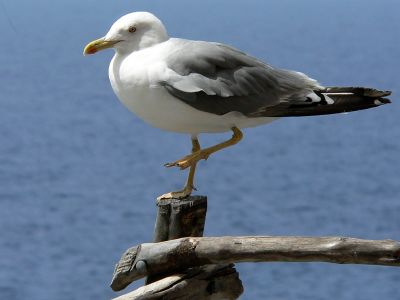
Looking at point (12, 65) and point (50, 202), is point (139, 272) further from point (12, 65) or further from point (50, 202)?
point (12, 65)

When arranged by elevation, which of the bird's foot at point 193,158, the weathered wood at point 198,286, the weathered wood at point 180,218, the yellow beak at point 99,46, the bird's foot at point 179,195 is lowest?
the weathered wood at point 198,286

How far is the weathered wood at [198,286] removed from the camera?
452 centimetres

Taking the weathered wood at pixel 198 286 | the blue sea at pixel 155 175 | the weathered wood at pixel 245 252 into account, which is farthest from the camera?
the blue sea at pixel 155 175

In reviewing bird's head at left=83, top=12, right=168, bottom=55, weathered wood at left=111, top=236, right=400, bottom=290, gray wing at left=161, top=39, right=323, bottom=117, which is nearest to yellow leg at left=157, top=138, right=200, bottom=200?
weathered wood at left=111, top=236, right=400, bottom=290

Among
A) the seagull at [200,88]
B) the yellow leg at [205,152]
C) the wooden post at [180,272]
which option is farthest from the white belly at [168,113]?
the wooden post at [180,272]

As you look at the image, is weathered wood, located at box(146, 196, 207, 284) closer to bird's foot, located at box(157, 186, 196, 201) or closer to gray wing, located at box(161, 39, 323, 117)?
bird's foot, located at box(157, 186, 196, 201)

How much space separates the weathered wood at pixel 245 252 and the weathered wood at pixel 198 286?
2.5 inches

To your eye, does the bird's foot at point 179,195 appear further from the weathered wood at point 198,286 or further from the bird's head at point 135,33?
the bird's head at point 135,33

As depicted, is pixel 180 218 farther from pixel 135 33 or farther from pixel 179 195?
pixel 135 33

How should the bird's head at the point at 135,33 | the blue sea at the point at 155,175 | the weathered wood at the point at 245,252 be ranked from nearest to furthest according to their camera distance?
1. the weathered wood at the point at 245,252
2. the bird's head at the point at 135,33
3. the blue sea at the point at 155,175

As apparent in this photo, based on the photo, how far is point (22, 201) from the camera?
24.9m

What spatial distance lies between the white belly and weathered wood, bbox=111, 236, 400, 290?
18.3 inches

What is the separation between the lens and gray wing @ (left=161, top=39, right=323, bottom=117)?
15.1 ft

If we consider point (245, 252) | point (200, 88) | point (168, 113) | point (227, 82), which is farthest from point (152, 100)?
point (245, 252)
